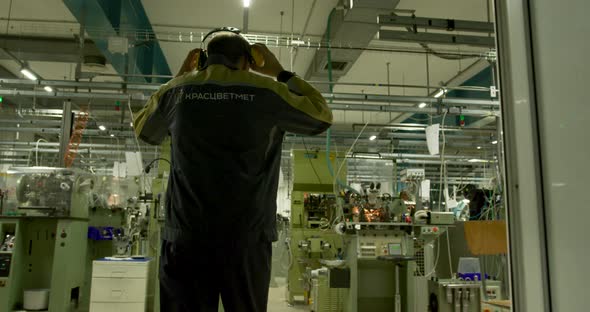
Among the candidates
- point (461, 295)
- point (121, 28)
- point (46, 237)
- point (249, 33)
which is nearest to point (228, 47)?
point (461, 295)

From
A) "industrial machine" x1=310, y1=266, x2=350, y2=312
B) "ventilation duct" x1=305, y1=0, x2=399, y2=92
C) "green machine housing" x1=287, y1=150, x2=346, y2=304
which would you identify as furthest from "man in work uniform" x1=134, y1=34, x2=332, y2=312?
"green machine housing" x1=287, y1=150, x2=346, y2=304

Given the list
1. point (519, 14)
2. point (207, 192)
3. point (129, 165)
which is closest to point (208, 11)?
point (129, 165)

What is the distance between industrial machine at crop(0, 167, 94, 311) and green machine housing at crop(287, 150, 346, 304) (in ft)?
9.01

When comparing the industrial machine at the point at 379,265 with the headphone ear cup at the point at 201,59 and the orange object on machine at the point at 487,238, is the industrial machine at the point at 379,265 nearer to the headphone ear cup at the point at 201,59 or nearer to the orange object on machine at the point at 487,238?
the orange object on machine at the point at 487,238

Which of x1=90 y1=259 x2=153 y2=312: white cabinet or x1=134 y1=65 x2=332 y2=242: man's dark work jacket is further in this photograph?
x1=90 y1=259 x2=153 y2=312: white cabinet

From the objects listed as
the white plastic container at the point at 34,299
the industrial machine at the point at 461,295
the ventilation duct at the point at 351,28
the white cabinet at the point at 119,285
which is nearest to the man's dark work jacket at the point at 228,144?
the industrial machine at the point at 461,295

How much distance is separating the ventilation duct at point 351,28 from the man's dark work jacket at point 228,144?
10.1 feet

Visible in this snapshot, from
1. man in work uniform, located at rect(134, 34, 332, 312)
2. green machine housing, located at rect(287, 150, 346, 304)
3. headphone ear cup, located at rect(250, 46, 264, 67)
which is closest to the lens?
man in work uniform, located at rect(134, 34, 332, 312)

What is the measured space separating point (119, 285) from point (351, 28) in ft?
11.9

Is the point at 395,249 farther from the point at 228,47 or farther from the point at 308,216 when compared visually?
the point at 228,47

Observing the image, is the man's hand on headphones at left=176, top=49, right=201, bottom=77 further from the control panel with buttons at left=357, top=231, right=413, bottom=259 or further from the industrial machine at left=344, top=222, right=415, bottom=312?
the control panel with buttons at left=357, top=231, right=413, bottom=259

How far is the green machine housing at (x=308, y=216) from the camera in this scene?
624 cm

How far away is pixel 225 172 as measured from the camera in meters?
1.38

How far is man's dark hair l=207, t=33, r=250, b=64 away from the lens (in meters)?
1.53
